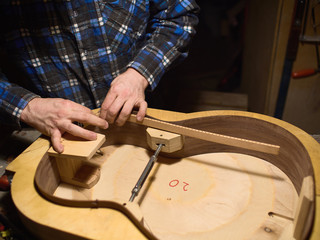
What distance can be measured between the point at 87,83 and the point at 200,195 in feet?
2.66

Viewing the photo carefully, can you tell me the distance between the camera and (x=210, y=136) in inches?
37.9

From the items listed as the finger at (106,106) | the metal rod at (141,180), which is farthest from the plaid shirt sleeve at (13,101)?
the metal rod at (141,180)

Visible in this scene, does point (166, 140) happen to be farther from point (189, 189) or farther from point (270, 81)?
point (270, 81)

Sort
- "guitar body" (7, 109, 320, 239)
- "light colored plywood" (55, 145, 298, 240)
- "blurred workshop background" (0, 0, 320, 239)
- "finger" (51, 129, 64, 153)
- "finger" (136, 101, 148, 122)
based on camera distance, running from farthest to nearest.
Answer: "blurred workshop background" (0, 0, 320, 239)
"finger" (136, 101, 148, 122)
"finger" (51, 129, 64, 153)
"light colored plywood" (55, 145, 298, 240)
"guitar body" (7, 109, 320, 239)

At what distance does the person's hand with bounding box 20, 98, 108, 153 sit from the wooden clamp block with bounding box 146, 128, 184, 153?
0.19m

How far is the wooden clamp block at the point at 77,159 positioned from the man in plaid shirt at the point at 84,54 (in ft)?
0.10

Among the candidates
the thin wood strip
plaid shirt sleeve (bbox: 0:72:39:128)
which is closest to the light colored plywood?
the thin wood strip

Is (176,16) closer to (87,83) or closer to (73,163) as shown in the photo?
(87,83)

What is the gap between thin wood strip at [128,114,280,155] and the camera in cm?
90

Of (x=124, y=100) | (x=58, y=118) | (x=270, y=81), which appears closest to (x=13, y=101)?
(x=58, y=118)

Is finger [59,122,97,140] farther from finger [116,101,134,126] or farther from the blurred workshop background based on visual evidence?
the blurred workshop background

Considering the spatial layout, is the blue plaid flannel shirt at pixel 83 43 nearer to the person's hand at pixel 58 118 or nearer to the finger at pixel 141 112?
the person's hand at pixel 58 118

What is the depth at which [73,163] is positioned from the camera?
1.02 metres

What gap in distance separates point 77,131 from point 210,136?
1.58ft
